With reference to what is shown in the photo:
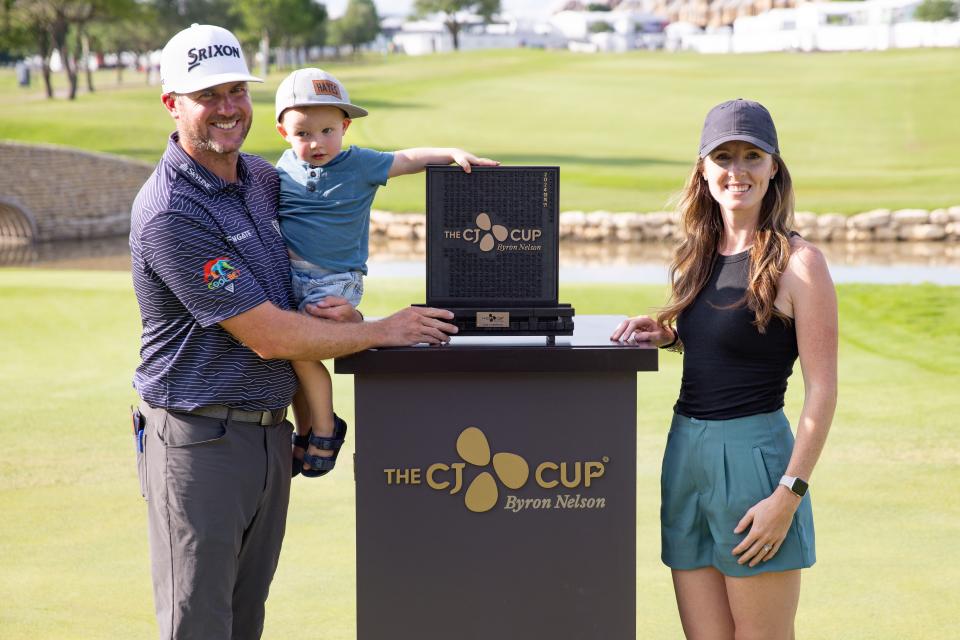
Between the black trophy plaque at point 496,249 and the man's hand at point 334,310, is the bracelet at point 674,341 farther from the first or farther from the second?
the man's hand at point 334,310

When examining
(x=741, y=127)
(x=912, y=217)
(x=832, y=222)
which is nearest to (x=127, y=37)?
(x=832, y=222)

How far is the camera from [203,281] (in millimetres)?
2951

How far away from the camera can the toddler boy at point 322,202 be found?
320 cm

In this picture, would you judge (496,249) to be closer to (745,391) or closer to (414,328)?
(414,328)

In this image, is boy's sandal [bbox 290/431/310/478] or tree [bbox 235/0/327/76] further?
tree [bbox 235/0/327/76]

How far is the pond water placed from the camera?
54.7ft

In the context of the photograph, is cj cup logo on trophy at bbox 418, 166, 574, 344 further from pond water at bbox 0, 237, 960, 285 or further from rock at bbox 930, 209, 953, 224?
rock at bbox 930, 209, 953, 224

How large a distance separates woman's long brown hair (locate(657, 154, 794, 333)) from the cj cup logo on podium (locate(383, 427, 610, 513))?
500mm

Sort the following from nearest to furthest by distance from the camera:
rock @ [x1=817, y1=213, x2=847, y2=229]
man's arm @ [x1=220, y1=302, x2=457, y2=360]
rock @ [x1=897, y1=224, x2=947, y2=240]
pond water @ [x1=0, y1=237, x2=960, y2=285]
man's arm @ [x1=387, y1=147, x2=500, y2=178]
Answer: man's arm @ [x1=220, y1=302, x2=457, y2=360], man's arm @ [x1=387, y1=147, x2=500, y2=178], pond water @ [x1=0, y1=237, x2=960, y2=285], rock @ [x1=897, y1=224, x2=947, y2=240], rock @ [x1=817, y1=213, x2=847, y2=229]

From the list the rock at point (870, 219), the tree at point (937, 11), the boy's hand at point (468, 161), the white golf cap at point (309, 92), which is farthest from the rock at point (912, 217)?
the tree at point (937, 11)

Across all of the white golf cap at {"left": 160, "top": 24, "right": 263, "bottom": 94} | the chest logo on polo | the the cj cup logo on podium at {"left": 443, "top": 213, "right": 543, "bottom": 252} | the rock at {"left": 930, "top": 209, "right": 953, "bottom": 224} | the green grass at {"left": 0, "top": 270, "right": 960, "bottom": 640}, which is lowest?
the rock at {"left": 930, "top": 209, "right": 953, "bottom": 224}

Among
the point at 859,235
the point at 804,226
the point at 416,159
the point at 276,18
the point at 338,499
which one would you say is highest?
the point at 276,18

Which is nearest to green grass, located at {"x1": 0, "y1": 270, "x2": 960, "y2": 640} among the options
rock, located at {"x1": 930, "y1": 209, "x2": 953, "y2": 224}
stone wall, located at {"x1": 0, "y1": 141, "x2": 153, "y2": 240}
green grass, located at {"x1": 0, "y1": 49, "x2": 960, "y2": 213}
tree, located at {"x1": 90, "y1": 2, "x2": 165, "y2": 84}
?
rock, located at {"x1": 930, "y1": 209, "x2": 953, "y2": 224}

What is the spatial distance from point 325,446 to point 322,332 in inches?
18.9
